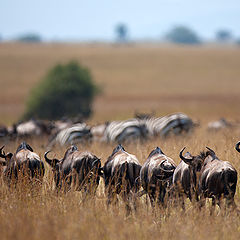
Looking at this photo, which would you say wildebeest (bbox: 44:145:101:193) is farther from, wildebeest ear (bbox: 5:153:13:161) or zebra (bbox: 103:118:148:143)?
zebra (bbox: 103:118:148:143)

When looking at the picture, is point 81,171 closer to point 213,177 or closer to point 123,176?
point 123,176

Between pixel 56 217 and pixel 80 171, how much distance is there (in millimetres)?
1603

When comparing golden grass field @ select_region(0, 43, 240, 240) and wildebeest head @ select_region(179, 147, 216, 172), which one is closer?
golden grass field @ select_region(0, 43, 240, 240)

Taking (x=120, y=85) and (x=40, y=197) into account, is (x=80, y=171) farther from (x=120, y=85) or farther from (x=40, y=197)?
(x=120, y=85)

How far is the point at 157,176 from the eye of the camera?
8383mm

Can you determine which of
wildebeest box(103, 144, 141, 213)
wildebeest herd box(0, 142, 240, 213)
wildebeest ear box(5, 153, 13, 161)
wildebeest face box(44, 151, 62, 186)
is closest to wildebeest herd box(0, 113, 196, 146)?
wildebeest ear box(5, 153, 13, 161)

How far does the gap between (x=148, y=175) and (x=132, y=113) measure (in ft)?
130

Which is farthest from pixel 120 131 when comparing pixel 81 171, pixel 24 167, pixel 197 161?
pixel 197 161

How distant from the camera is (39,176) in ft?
31.3

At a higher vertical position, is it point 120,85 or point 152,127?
point 152,127

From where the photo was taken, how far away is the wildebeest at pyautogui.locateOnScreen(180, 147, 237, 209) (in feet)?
25.0

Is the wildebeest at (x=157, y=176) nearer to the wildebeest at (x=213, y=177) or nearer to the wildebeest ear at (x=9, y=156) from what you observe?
the wildebeest at (x=213, y=177)

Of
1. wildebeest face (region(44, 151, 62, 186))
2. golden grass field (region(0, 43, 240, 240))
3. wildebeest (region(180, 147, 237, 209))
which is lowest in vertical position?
golden grass field (region(0, 43, 240, 240))

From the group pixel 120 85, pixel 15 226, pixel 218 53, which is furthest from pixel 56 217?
pixel 218 53
